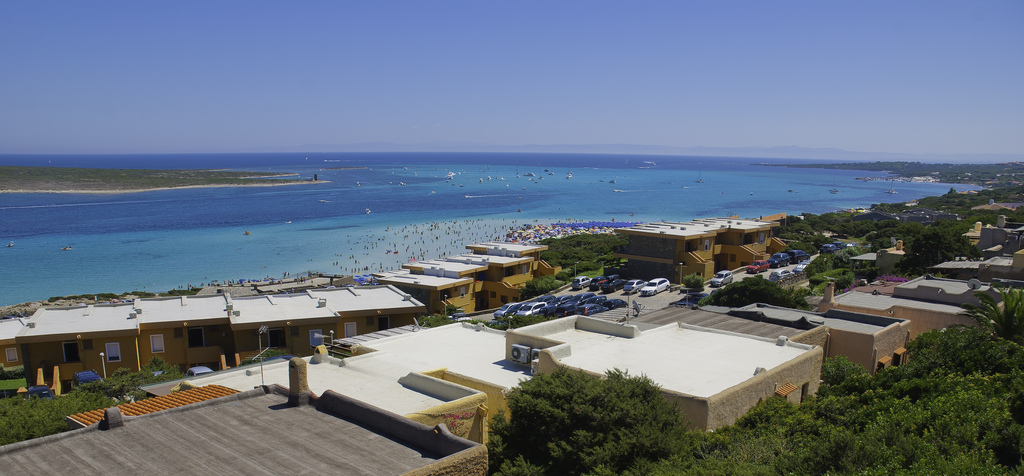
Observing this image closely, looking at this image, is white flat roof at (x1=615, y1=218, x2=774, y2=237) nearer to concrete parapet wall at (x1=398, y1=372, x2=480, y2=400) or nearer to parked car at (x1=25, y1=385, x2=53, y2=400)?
concrete parapet wall at (x1=398, y1=372, x2=480, y2=400)

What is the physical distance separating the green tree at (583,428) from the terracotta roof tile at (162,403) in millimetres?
5447

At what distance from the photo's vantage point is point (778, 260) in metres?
47.3

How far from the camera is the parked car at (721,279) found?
41.3 m

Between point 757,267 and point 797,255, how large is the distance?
6711 mm

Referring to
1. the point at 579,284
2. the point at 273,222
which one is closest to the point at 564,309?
the point at 579,284

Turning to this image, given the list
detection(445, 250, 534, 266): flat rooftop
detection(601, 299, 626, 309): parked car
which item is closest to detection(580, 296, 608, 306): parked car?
detection(601, 299, 626, 309): parked car

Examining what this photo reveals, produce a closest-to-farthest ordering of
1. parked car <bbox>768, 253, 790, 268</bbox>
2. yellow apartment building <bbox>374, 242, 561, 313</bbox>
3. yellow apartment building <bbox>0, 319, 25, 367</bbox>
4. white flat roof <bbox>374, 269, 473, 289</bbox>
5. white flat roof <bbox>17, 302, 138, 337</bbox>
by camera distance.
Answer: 1. white flat roof <bbox>17, 302, 138, 337</bbox>
2. yellow apartment building <bbox>0, 319, 25, 367</bbox>
3. white flat roof <bbox>374, 269, 473, 289</bbox>
4. yellow apartment building <bbox>374, 242, 561, 313</bbox>
5. parked car <bbox>768, 253, 790, 268</bbox>

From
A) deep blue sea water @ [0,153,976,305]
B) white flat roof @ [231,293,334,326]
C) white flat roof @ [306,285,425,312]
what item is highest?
white flat roof @ [231,293,334,326]

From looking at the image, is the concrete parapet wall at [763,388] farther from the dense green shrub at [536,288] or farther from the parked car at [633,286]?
the dense green shrub at [536,288]

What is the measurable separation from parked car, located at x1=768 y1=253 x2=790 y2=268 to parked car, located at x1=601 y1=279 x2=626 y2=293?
13061 mm

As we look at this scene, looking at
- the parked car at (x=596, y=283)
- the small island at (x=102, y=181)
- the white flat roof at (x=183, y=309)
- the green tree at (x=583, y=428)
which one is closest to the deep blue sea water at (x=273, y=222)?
the small island at (x=102, y=181)

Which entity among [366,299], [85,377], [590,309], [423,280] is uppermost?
[366,299]

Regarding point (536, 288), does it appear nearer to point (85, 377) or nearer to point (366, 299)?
point (366, 299)

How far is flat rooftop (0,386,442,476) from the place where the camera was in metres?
7.63
